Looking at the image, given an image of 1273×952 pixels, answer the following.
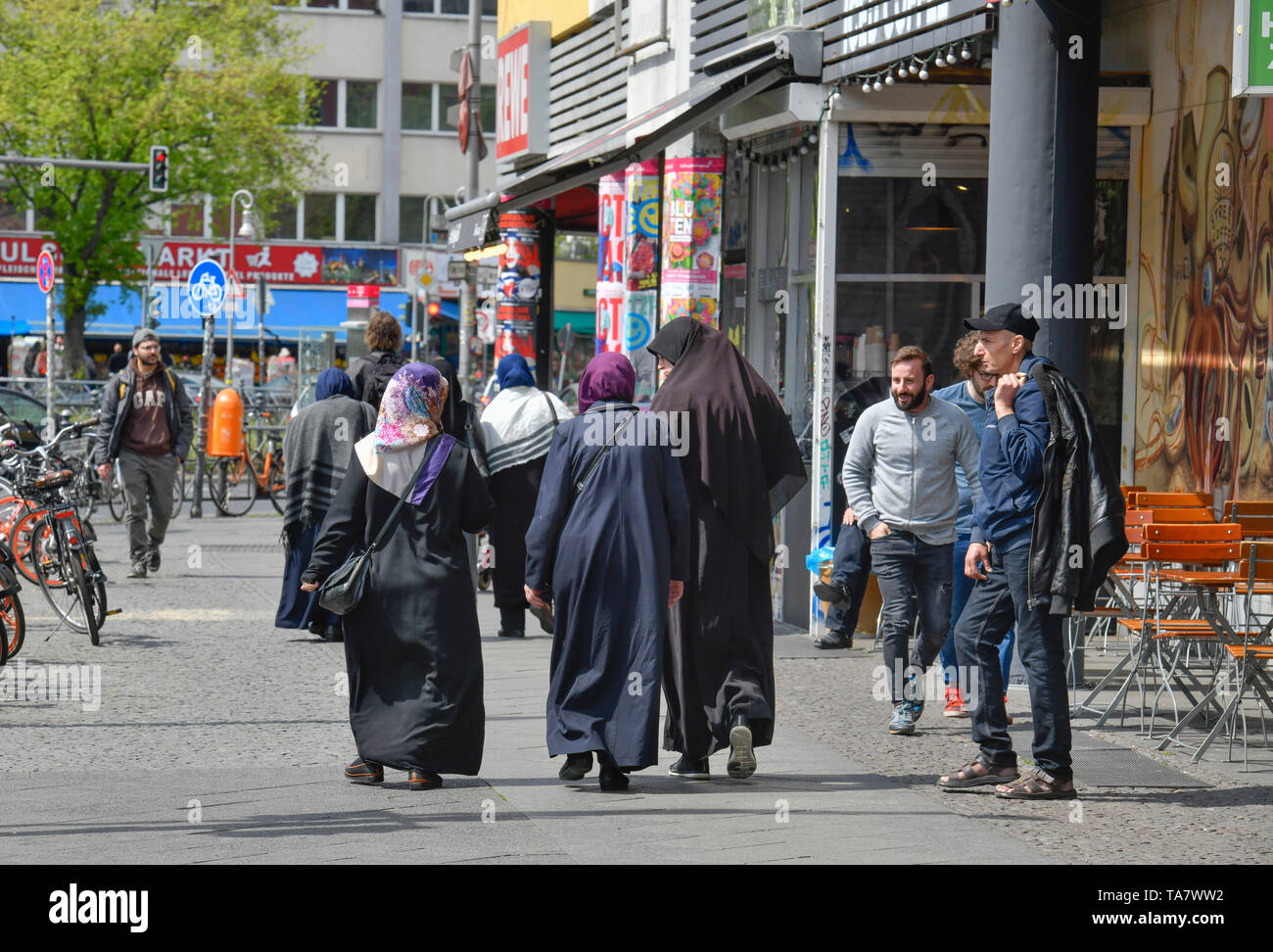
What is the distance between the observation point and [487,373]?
101ft

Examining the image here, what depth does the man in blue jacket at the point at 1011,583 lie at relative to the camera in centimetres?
738

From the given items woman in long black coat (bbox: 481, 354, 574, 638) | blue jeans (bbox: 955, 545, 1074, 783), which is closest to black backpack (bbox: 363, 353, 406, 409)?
woman in long black coat (bbox: 481, 354, 574, 638)

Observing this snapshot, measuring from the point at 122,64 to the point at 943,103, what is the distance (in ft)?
104

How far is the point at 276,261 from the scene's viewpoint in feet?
172

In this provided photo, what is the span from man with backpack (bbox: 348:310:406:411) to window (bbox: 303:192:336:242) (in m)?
41.1

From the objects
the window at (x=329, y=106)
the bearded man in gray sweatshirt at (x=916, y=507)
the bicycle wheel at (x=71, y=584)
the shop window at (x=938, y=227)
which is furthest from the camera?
the window at (x=329, y=106)

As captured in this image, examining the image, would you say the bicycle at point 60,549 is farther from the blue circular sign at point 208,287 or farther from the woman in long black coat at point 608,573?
the blue circular sign at point 208,287

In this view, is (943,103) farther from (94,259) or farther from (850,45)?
(94,259)

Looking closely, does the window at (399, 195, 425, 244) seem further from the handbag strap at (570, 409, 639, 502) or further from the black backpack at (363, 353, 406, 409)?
the handbag strap at (570, 409, 639, 502)

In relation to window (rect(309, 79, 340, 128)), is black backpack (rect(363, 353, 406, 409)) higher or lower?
lower

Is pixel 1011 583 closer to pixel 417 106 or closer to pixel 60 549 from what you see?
pixel 60 549

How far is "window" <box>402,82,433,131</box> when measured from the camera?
53.5 meters

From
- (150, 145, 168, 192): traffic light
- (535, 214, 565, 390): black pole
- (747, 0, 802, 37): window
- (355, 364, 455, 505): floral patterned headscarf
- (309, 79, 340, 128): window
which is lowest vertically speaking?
(355, 364, 455, 505): floral patterned headscarf

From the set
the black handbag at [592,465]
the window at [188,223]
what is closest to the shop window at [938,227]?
the black handbag at [592,465]
